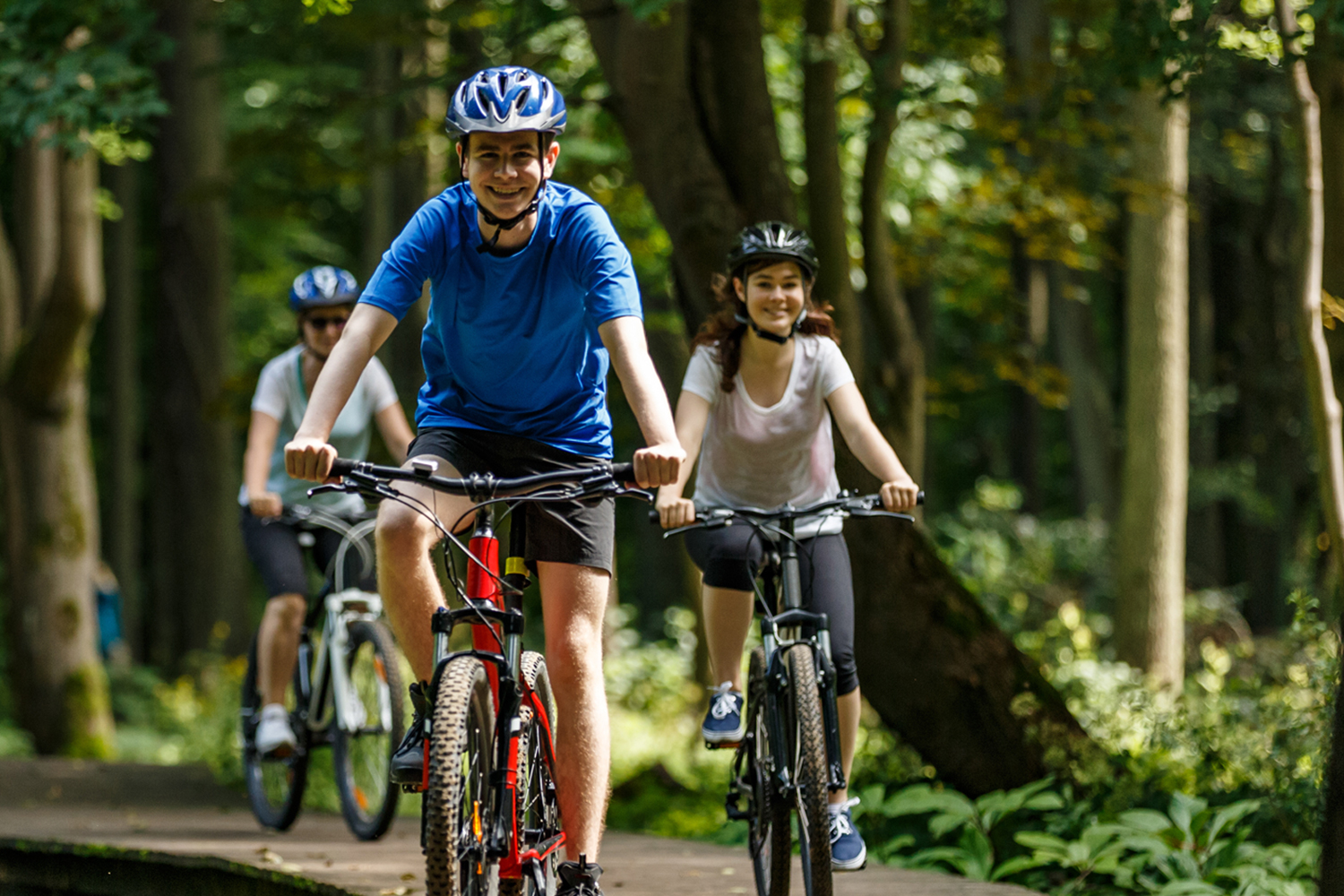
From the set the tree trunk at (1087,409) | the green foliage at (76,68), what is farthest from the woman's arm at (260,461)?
the tree trunk at (1087,409)

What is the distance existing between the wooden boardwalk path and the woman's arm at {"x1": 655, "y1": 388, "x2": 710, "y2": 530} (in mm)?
1378

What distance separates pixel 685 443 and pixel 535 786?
148 cm

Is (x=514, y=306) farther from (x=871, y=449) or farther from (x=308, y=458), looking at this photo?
(x=871, y=449)

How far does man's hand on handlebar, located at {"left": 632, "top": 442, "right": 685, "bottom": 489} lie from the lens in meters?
A: 3.44

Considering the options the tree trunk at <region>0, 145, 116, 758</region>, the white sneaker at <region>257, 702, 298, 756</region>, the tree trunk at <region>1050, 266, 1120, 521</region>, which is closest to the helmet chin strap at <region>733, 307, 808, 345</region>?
the white sneaker at <region>257, 702, 298, 756</region>

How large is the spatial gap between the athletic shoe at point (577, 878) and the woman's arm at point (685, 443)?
1033 millimetres

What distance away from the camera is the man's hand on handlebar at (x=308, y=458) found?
11.2 ft

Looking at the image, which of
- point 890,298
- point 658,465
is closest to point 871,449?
point 658,465

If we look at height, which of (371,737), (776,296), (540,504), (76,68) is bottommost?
(371,737)

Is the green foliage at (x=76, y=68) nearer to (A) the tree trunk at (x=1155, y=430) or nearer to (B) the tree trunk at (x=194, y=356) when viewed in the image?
(A) the tree trunk at (x=1155, y=430)

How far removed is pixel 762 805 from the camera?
16.2ft

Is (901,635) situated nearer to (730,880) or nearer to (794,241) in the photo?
(730,880)

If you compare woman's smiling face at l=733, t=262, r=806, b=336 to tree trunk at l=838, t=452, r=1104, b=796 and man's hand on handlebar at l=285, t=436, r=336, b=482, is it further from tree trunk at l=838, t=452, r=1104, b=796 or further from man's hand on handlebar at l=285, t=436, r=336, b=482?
man's hand on handlebar at l=285, t=436, r=336, b=482

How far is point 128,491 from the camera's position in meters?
20.9
